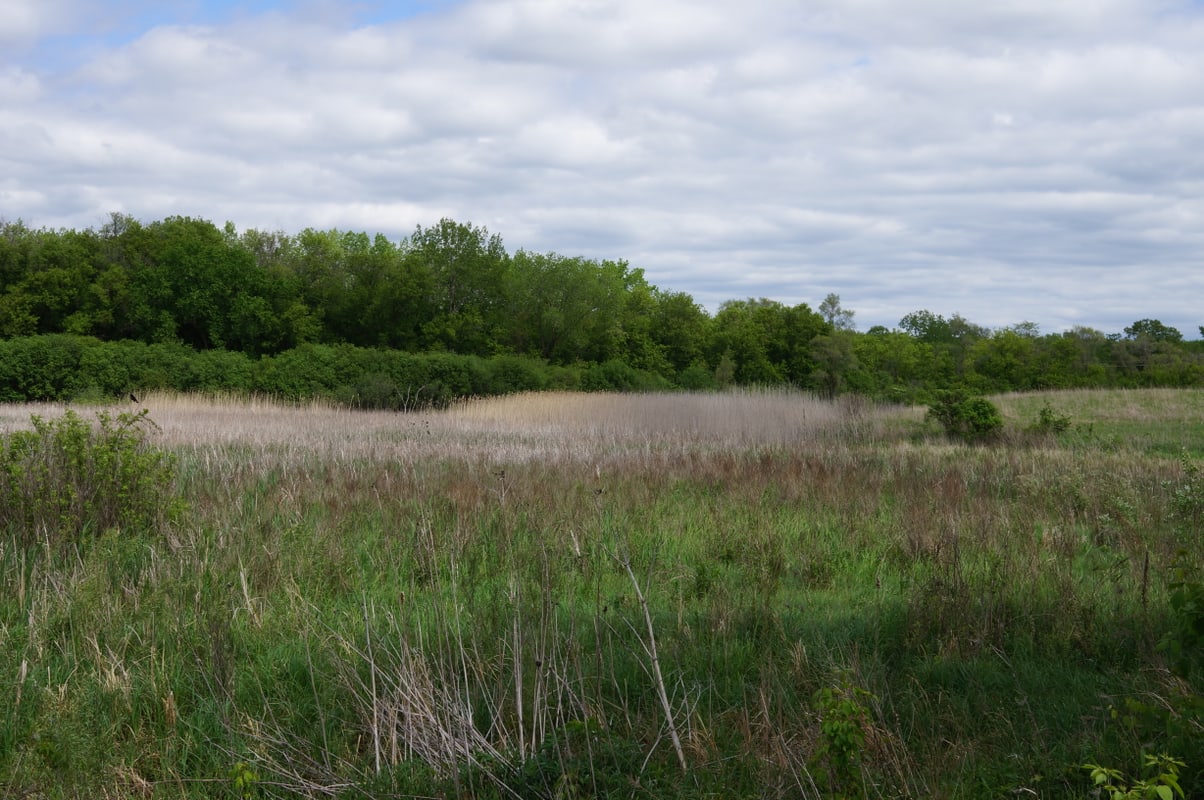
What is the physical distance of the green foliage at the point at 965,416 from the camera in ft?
57.3

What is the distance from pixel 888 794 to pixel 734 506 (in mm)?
5672

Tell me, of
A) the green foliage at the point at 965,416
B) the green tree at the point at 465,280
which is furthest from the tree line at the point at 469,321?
the green foliage at the point at 965,416

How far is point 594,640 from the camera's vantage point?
4.93 meters

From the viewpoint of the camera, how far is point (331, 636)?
15.8 feet

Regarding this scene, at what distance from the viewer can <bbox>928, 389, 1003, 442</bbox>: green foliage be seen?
1747 centimetres

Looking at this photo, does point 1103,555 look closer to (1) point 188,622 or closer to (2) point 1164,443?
(1) point 188,622

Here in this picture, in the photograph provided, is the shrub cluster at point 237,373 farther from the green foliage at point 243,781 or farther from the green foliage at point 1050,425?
the green foliage at point 243,781

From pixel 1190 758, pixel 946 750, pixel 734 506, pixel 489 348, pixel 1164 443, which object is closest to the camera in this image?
pixel 1190 758

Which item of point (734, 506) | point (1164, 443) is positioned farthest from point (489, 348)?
point (734, 506)

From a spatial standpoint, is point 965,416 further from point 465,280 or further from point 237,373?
point 465,280

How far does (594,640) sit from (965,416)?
1482 centimetres

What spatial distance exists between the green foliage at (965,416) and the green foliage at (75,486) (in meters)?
14.8

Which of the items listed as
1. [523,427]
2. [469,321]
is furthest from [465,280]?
[523,427]

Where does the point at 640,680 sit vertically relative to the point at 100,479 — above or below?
below
